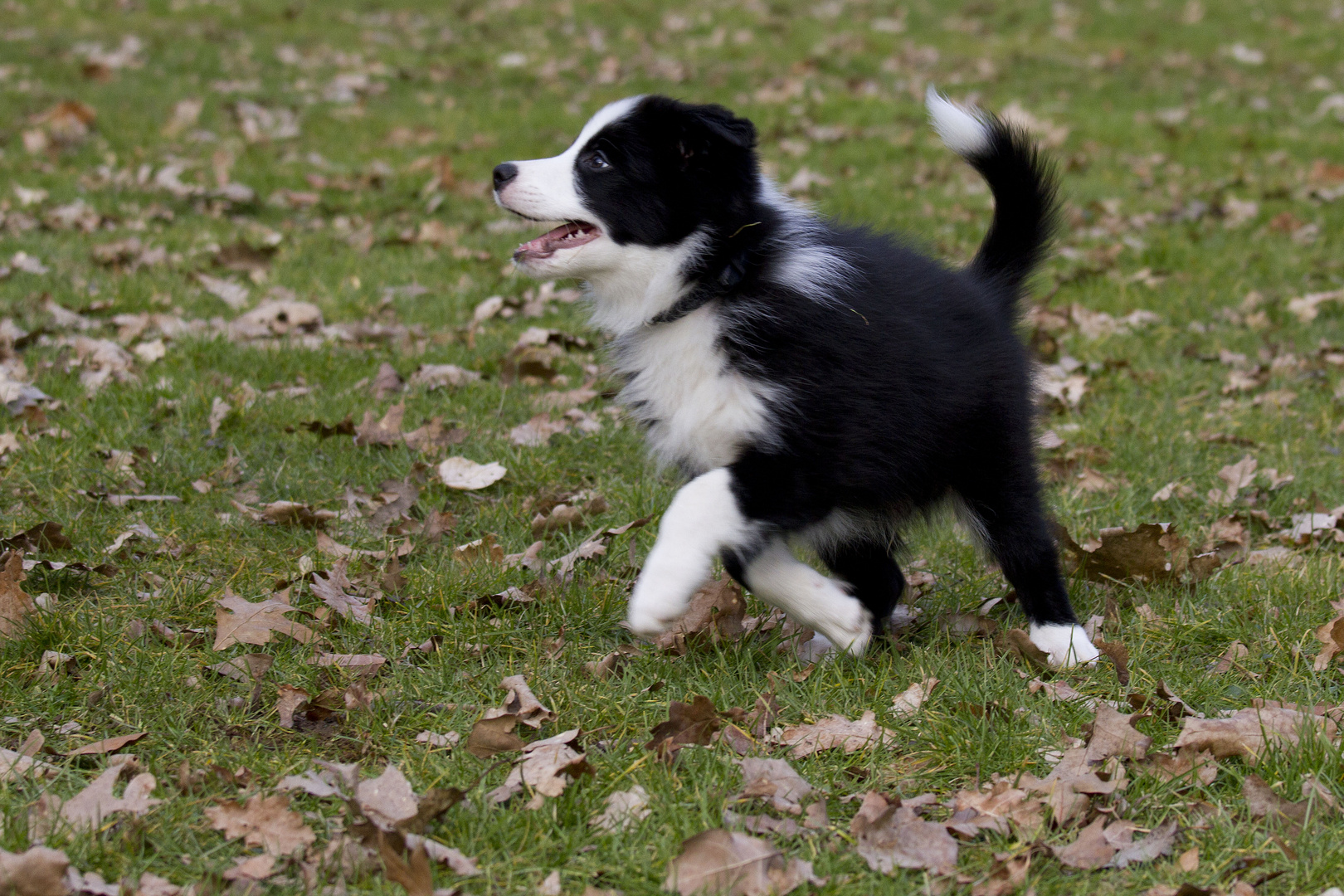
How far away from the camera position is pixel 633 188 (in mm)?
3084

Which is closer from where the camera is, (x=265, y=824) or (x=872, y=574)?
(x=265, y=824)

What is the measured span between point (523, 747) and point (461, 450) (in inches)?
73.6

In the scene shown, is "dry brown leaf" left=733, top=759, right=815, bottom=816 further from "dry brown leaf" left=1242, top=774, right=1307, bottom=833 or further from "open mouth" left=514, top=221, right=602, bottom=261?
"open mouth" left=514, top=221, right=602, bottom=261

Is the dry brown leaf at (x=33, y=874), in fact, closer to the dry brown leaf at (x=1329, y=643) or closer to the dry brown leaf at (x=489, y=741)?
the dry brown leaf at (x=489, y=741)

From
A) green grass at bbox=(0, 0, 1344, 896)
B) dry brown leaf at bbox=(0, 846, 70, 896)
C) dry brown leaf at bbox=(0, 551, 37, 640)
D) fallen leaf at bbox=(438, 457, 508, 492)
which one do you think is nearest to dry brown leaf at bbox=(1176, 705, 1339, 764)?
green grass at bbox=(0, 0, 1344, 896)

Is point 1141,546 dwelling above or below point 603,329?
below

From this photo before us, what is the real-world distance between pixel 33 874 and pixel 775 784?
50.1 inches

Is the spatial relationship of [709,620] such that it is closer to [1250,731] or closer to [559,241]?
[559,241]

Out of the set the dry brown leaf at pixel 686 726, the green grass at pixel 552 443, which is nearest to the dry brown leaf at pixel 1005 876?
the green grass at pixel 552 443

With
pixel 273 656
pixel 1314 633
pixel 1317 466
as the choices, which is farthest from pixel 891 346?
pixel 1317 466

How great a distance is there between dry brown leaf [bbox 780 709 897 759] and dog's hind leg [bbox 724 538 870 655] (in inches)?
14.1

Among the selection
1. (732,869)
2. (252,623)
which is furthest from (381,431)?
(732,869)

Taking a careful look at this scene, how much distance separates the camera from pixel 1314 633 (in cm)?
303

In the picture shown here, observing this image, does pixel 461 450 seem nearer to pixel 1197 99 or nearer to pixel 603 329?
pixel 603 329
